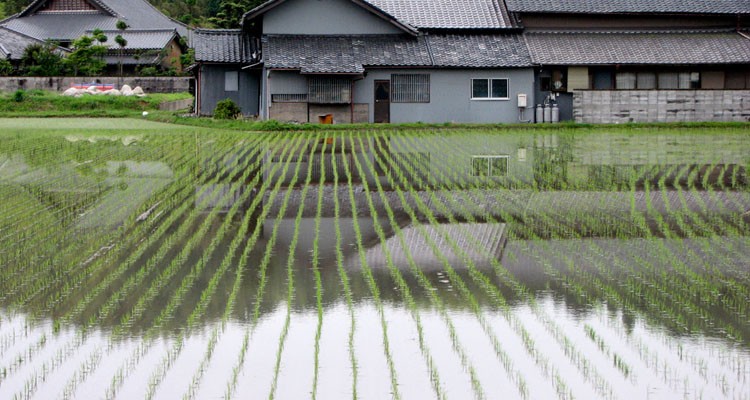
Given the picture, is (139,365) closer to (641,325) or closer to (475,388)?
(475,388)

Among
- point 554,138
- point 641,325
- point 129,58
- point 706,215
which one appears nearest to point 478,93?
point 554,138

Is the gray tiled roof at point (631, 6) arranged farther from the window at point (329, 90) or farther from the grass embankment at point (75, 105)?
the grass embankment at point (75, 105)

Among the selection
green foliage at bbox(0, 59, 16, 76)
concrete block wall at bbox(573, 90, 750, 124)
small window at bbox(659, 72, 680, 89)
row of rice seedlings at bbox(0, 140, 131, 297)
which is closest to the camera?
row of rice seedlings at bbox(0, 140, 131, 297)

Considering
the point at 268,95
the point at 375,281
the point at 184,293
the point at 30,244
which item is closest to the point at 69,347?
the point at 184,293

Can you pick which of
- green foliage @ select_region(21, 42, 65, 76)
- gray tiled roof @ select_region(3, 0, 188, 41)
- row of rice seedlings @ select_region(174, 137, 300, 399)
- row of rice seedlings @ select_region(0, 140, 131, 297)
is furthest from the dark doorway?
gray tiled roof @ select_region(3, 0, 188, 41)

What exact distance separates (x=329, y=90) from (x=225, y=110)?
116 inches

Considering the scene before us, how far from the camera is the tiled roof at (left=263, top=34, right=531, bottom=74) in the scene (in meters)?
30.0

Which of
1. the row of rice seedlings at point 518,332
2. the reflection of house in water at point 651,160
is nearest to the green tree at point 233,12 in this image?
the reflection of house in water at point 651,160

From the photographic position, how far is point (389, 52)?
31.0 meters

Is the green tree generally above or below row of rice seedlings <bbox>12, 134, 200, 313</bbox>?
above

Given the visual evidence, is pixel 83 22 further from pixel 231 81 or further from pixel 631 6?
pixel 631 6

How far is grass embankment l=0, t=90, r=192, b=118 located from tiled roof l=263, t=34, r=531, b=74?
7162mm

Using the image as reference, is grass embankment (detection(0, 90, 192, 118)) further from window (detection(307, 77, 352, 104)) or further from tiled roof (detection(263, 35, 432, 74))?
window (detection(307, 77, 352, 104))

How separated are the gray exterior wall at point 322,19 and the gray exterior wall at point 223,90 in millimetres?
1770
